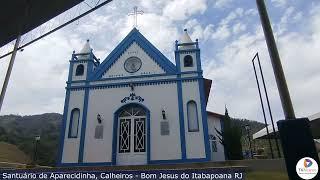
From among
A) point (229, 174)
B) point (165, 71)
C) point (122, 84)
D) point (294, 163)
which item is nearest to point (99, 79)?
point (122, 84)

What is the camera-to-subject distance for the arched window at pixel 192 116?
18.6 metres

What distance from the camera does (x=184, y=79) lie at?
1972 centimetres

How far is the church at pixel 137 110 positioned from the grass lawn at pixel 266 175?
5.61m

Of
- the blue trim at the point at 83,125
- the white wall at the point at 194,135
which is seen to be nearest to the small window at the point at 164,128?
the white wall at the point at 194,135

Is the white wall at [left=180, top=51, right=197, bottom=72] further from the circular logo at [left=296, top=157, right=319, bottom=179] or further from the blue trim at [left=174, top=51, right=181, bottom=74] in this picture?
the circular logo at [left=296, top=157, right=319, bottom=179]

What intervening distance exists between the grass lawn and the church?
18.4 ft

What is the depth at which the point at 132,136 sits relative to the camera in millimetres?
19094

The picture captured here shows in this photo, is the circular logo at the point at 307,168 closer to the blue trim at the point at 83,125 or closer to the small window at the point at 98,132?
the small window at the point at 98,132

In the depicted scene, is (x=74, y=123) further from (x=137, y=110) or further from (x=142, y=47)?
(x=142, y=47)

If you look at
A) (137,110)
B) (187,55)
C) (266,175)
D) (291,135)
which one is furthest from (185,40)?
(291,135)

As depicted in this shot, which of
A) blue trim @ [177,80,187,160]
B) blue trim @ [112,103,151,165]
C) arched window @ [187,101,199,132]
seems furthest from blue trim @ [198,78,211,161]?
blue trim @ [112,103,151,165]

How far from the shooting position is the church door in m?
18.6

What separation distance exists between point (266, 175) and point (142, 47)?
12917 mm

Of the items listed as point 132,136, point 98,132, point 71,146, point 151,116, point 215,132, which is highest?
point 151,116
